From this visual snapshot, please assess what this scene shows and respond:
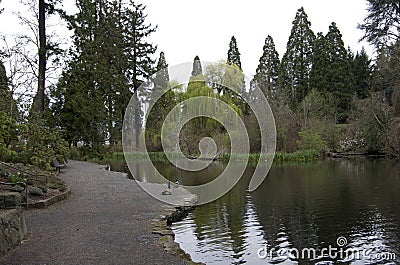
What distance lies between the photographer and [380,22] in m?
27.2

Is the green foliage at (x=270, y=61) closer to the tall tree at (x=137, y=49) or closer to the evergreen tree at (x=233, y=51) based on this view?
the evergreen tree at (x=233, y=51)

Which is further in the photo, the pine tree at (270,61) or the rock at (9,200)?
the pine tree at (270,61)

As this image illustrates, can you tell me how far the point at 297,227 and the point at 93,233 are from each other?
13.0ft

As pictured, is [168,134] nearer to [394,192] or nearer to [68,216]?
[394,192]

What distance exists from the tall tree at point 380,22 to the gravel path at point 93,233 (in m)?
22.5

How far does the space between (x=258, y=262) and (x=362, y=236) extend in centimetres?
237

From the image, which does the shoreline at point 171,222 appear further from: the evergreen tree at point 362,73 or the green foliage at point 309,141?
the evergreen tree at point 362,73

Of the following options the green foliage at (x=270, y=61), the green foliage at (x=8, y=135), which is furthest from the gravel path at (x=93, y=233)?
the green foliage at (x=270, y=61)

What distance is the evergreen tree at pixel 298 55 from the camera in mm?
41219

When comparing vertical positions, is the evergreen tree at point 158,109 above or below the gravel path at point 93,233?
above

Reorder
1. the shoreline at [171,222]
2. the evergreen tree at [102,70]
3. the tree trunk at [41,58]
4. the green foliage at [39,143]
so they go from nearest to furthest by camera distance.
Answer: the shoreline at [171,222] < the green foliage at [39,143] < the tree trunk at [41,58] < the evergreen tree at [102,70]

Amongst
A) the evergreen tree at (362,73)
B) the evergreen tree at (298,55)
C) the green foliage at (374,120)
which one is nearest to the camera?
the green foliage at (374,120)

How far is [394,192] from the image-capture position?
1211 cm

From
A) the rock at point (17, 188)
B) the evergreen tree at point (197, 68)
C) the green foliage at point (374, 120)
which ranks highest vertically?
the evergreen tree at point (197, 68)
